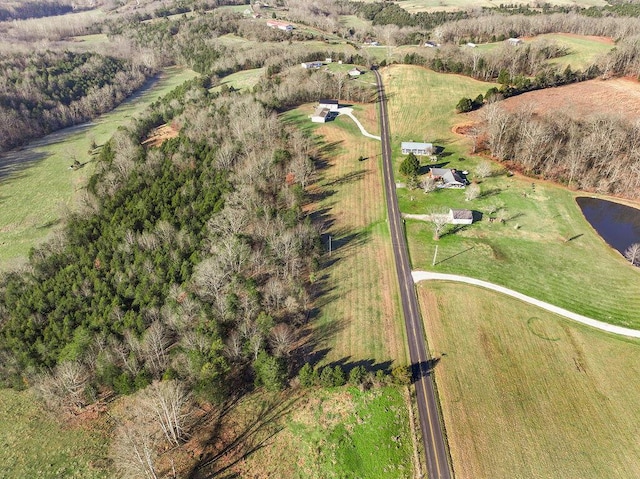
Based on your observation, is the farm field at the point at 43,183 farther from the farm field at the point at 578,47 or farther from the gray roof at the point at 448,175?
the farm field at the point at 578,47

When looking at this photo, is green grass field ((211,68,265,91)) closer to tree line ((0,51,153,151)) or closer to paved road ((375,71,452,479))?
tree line ((0,51,153,151))

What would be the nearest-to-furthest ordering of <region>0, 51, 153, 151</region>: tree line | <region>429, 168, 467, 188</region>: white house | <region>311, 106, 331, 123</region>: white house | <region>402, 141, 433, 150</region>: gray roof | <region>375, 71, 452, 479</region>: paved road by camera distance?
1. <region>375, 71, 452, 479</region>: paved road
2. <region>429, 168, 467, 188</region>: white house
3. <region>402, 141, 433, 150</region>: gray roof
4. <region>311, 106, 331, 123</region>: white house
5. <region>0, 51, 153, 151</region>: tree line

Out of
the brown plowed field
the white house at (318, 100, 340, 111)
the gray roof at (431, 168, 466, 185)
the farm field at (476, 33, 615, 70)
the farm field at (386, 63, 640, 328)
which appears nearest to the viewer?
the farm field at (386, 63, 640, 328)

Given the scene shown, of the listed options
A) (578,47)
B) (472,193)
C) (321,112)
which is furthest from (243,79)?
(578,47)

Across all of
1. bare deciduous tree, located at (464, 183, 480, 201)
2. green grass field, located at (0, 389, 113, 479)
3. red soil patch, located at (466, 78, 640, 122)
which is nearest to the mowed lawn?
bare deciduous tree, located at (464, 183, 480, 201)

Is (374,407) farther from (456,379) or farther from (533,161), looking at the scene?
(533,161)

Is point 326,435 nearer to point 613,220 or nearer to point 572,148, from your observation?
point 613,220
